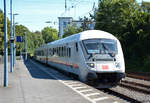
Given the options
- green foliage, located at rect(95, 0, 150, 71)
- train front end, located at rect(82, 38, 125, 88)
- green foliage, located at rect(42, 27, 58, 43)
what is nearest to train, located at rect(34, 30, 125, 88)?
train front end, located at rect(82, 38, 125, 88)

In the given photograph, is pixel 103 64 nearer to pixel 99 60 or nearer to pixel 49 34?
pixel 99 60

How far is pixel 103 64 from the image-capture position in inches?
491

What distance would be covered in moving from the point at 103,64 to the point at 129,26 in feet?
61.4

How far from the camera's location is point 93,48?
13117 mm

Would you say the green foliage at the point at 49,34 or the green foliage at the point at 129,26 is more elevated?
the green foliage at the point at 49,34

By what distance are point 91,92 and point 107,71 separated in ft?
6.95

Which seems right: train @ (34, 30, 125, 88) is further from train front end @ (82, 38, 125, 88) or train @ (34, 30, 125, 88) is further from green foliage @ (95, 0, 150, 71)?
green foliage @ (95, 0, 150, 71)

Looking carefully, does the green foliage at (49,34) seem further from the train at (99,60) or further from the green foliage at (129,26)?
the train at (99,60)

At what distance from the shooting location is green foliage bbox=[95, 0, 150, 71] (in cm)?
2733

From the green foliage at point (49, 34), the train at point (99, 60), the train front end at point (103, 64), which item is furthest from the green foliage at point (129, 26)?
the green foliage at point (49, 34)

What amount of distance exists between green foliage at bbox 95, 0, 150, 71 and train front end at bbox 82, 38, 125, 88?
1398 cm

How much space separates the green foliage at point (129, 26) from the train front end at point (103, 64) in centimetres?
1398

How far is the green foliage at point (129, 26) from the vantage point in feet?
89.7

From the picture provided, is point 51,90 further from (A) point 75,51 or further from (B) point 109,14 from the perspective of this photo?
(B) point 109,14
